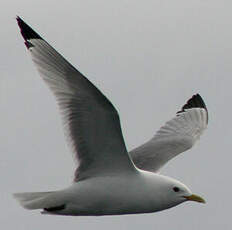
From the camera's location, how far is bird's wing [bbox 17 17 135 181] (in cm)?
1045

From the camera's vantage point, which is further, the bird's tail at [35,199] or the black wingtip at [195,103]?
the black wingtip at [195,103]

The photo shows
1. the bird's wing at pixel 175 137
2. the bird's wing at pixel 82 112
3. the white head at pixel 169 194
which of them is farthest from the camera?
the bird's wing at pixel 175 137

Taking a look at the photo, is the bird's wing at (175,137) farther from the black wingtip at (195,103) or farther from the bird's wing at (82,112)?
the bird's wing at (82,112)

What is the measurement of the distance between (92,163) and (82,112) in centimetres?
86

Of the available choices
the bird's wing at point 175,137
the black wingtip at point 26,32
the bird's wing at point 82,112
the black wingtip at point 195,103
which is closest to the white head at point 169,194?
the bird's wing at point 82,112

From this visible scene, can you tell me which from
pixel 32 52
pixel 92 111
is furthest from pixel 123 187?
pixel 32 52

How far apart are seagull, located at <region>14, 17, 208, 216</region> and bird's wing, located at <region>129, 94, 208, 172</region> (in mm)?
1471

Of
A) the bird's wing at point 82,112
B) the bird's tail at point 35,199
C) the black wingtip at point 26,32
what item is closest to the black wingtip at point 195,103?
the bird's wing at point 82,112

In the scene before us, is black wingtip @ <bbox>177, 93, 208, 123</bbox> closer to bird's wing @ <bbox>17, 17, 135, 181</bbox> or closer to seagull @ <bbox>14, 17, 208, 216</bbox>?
seagull @ <bbox>14, 17, 208, 216</bbox>

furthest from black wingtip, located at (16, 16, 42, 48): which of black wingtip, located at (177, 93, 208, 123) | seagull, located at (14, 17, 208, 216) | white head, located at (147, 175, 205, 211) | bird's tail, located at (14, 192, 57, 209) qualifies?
black wingtip, located at (177, 93, 208, 123)

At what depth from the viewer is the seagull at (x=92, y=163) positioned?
34.6 ft

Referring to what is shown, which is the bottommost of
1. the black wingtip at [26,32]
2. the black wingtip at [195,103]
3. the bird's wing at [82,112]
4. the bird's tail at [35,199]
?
the bird's tail at [35,199]

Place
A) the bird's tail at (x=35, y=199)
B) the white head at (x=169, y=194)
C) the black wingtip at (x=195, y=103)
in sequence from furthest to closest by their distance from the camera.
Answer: the black wingtip at (x=195, y=103), the white head at (x=169, y=194), the bird's tail at (x=35, y=199)

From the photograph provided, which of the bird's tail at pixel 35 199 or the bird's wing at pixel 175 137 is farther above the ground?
the bird's wing at pixel 175 137
